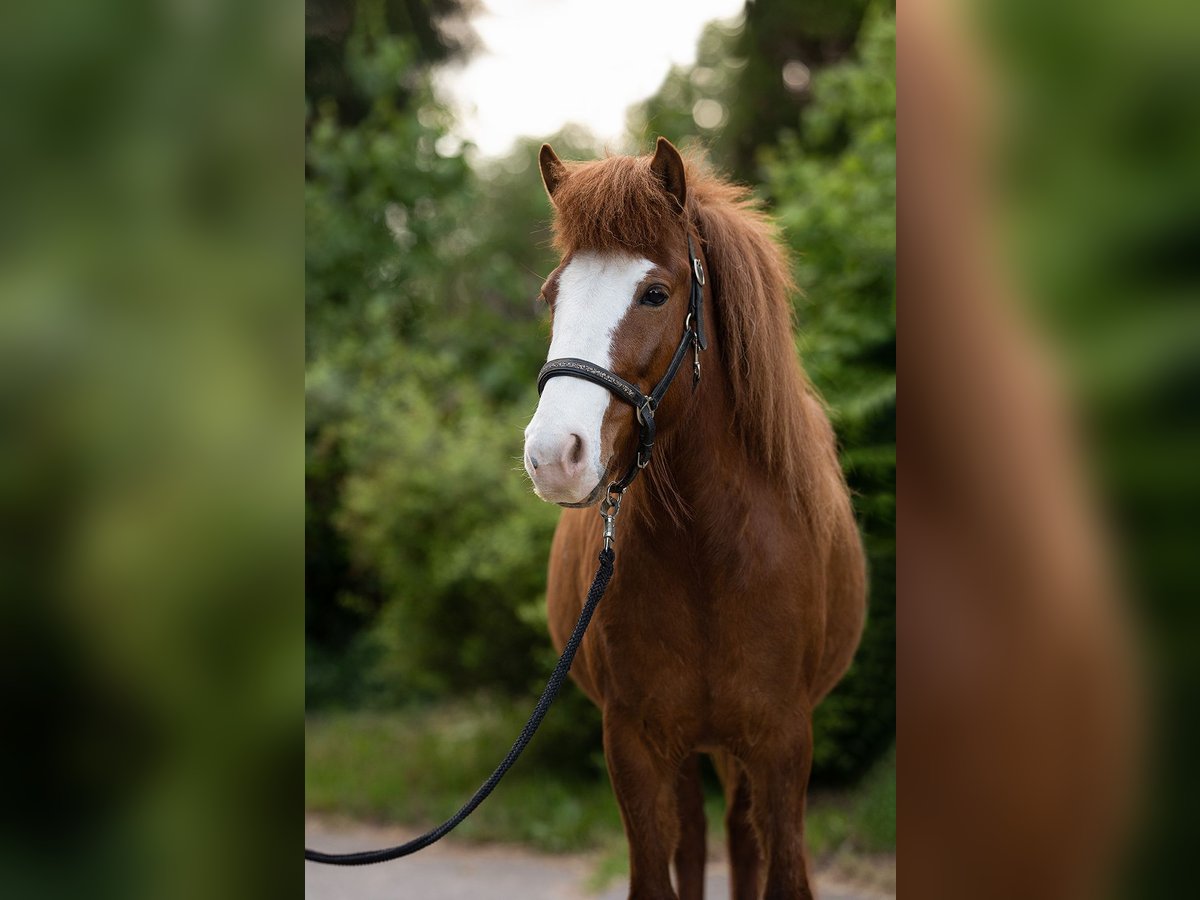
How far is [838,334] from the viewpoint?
4.70 metres

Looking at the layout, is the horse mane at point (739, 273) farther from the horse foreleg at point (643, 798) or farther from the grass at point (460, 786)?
the grass at point (460, 786)

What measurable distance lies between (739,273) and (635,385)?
0.46 m

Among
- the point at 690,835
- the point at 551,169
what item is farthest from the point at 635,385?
the point at 690,835

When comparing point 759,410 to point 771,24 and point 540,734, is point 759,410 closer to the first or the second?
point 540,734

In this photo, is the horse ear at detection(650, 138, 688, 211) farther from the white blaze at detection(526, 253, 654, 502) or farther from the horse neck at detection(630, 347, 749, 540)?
the horse neck at detection(630, 347, 749, 540)

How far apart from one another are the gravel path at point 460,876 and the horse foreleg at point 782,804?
6.90ft

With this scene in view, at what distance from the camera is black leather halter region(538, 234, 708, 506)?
5.72ft

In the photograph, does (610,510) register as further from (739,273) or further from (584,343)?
(739,273)

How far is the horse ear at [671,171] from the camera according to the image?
1.92m

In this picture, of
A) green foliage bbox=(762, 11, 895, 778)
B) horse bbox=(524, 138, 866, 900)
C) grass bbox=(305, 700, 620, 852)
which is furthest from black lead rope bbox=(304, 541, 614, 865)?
grass bbox=(305, 700, 620, 852)

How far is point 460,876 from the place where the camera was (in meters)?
4.55
